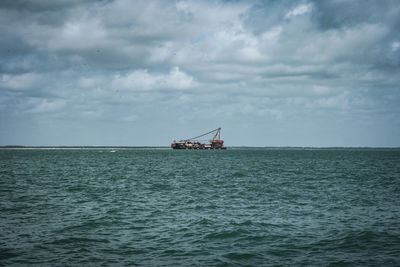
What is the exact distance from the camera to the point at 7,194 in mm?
31922

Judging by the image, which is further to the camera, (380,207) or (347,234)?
(380,207)

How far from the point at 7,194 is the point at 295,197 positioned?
93.7ft

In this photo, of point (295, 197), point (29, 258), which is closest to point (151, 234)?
point (29, 258)

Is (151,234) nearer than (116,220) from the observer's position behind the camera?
Yes

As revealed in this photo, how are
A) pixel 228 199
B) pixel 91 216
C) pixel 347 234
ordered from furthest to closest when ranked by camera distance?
pixel 228 199 → pixel 91 216 → pixel 347 234

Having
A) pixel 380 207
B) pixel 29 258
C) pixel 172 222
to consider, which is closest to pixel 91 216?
pixel 172 222

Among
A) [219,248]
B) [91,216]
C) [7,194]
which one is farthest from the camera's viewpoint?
[7,194]

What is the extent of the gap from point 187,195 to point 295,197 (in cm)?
1058

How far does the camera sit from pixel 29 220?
20.9 metres

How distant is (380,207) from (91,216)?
2241 cm

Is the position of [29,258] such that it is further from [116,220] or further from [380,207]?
[380,207]

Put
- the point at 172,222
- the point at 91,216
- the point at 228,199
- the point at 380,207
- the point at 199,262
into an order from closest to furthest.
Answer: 1. the point at 199,262
2. the point at 172,222
3. the point at 91,216
4. the point at 380,207
5. the point at 228,199

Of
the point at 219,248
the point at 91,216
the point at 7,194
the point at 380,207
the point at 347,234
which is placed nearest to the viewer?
the point at 219,248

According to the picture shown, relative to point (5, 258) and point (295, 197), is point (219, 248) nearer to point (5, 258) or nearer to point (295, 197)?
point (5, 258)
